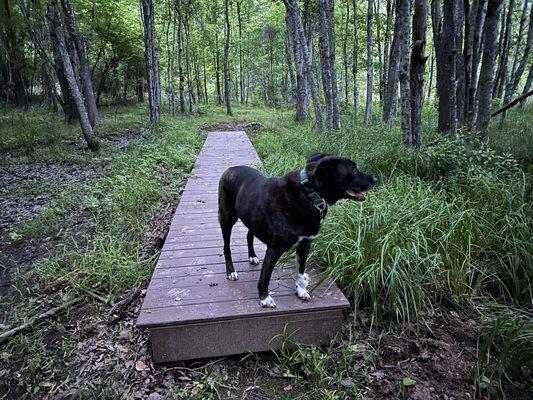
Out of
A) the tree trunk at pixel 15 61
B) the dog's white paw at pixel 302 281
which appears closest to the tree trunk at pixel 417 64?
the dog's white paw at pixel 302 281

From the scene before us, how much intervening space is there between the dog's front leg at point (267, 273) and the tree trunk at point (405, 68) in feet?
16.4

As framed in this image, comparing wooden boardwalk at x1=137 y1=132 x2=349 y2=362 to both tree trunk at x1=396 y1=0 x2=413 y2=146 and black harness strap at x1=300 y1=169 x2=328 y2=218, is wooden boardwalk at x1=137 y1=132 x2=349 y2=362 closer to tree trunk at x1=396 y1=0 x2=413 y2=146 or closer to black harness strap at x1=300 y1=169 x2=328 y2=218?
black harness strap at x1=300 y1=169 x2=328 y2=218

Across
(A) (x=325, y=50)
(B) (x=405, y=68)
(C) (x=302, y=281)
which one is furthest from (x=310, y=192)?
Answer: (A) (x=325, y=50)

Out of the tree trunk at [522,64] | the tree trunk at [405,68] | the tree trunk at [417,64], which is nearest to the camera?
the tree trunk at [417,64]

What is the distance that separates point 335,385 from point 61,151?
9859 mm

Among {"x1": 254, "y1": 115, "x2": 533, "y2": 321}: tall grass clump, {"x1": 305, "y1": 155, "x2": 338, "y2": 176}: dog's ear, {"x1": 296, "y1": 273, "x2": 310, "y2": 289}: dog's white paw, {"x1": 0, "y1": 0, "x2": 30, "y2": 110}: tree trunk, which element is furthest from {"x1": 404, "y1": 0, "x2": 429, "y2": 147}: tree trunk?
{"x1": 0, "y1": 0, "x2": 30, "y2": 110}: tree trunk

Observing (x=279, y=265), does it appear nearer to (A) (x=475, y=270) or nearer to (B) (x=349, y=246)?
(B) (x=349, y=246)

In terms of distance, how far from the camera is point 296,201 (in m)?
2.75

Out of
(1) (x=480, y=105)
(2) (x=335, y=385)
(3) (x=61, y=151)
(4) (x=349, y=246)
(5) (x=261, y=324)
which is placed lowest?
(2) (x=335, y=385)

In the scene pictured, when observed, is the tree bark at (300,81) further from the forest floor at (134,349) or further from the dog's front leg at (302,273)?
the dog's front leg at (302,273)

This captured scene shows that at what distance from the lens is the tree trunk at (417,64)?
628 cm

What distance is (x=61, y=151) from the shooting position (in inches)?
391

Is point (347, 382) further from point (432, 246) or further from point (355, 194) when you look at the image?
point (432, 246)

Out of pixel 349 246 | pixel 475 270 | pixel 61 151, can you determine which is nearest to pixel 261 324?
pixel 349 246
